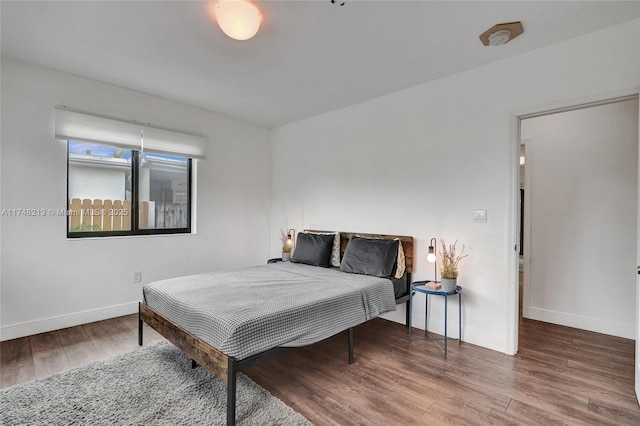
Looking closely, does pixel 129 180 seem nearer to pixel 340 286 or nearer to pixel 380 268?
pixel 340 286

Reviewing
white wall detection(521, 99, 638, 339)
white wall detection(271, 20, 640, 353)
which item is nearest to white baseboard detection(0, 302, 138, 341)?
white wall detection(271, 20, 640, 353)

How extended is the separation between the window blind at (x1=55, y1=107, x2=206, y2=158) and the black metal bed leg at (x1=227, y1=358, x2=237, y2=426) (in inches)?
114

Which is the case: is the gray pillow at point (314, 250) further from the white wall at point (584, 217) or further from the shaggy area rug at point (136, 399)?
the white wall at point (584, 217)

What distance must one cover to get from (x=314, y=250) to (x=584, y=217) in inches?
113

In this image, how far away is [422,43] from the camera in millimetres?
2490

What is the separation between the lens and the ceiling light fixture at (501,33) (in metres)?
2.24

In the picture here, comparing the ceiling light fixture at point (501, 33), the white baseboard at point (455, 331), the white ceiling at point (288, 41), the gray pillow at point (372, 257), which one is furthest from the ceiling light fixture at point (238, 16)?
the white baseboard at point (455, 331)

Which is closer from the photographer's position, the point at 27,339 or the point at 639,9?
the point at 639,9

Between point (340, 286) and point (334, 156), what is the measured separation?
197 cm

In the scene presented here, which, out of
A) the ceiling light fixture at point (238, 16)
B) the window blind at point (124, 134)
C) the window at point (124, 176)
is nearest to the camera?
the ceiling light fixture at point (238, 16)

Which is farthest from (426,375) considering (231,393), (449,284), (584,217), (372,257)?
(584,217)

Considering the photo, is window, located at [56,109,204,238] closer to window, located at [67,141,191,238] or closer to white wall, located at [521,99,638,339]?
window, located at [67,141,191,238]

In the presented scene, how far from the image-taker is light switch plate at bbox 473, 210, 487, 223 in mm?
2846

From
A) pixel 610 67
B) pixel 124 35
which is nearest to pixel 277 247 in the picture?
pixel 124 35
